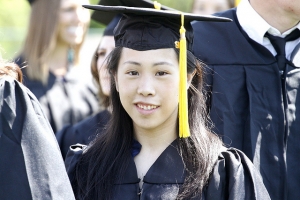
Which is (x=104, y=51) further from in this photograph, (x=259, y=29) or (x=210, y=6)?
(x=210, y=6)

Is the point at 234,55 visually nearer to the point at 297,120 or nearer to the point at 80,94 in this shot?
the point at 297,120

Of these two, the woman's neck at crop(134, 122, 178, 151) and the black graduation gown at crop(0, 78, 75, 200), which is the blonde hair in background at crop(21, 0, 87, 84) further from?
the black graduation gown at crop(0, 78, 75, 200)

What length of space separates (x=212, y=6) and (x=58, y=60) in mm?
1540

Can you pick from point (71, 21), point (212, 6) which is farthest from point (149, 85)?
point (71, 21)

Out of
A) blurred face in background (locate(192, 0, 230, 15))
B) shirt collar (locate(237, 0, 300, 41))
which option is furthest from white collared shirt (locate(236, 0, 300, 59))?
blurred face in background (locate(192, 0, 230, 15))

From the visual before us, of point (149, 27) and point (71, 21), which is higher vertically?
point (71, 21)

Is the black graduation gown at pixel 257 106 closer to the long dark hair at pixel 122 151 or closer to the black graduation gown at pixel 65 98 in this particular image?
the long dark hair at pixel 122 151

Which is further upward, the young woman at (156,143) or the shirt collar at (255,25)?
the shirt collar at (255,25)

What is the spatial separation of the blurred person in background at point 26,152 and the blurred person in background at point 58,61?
3.21m

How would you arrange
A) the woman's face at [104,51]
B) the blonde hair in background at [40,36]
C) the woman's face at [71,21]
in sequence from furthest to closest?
1. the woman's face at [71,21]
2. the blonde hair in background at [40,36]
3. the woman's face at [104,51]

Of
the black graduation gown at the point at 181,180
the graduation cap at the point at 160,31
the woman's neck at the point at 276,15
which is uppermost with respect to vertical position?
the woman's neck at the point at 276,15

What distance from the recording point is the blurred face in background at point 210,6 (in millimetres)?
5656

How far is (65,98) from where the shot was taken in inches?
238

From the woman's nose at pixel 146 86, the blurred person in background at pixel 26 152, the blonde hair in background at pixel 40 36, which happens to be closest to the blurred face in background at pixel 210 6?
the blonde hair in background at pixel 40 36
